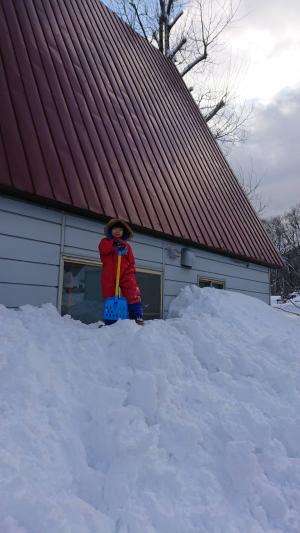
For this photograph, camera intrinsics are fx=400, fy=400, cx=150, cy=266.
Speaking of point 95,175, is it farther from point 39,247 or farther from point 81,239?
point 39,247

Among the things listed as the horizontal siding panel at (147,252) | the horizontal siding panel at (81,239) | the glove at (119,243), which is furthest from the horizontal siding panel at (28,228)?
the horizontal siding panel at (147,252)

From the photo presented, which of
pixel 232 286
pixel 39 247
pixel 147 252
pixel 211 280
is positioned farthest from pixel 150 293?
pixel 232 286

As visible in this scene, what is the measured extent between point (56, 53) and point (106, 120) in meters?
1.25

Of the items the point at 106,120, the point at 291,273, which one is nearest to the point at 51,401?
the point at 106,120

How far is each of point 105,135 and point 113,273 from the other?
2626 mm

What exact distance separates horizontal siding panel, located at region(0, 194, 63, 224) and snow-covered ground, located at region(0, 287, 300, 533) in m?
1.14

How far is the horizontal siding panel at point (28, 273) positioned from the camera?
4466 mm

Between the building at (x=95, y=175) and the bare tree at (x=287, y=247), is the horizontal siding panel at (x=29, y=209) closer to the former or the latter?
the building at (x=95, y=175)

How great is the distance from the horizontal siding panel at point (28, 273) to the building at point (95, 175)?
13mm

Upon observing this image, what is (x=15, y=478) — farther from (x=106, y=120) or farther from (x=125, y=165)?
(x=106, y=120)

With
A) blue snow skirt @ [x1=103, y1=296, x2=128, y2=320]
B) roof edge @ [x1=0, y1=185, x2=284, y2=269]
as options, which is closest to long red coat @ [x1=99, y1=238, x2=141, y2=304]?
blue snow skirt @ [x1=103, y1=296, x2=128, y2=320]

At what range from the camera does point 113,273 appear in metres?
4.86

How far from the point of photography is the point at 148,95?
870cm

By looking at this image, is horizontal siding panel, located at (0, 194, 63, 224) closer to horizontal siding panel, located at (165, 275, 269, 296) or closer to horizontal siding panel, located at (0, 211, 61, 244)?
horizontal siding panel, located at (0, 211, 61, 244)
